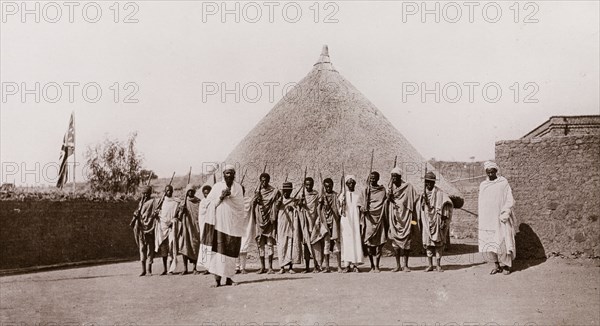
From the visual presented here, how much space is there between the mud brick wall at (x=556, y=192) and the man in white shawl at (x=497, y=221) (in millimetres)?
428

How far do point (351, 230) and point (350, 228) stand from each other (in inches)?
1.6

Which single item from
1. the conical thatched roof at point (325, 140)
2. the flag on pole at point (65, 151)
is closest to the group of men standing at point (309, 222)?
the conical thatched roof at point (325, 140)

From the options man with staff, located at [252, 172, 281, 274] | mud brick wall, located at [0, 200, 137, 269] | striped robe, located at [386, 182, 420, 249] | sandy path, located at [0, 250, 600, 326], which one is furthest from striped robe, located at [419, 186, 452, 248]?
mud brick wall, located at [0, 200, 137, 269]

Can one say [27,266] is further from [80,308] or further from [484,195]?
[484,195]

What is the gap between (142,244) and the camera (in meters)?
11.2

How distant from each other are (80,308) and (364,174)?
24.7 feet

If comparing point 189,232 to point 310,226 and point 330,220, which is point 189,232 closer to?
point 310,226

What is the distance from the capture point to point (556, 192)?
9.38m

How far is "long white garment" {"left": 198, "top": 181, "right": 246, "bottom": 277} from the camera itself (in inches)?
356

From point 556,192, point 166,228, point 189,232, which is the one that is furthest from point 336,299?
point 166,228

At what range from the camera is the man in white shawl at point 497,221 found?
8.93 metres

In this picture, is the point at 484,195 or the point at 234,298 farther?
the point at 484,195

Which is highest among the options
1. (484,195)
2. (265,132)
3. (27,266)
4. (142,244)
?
(265,132)

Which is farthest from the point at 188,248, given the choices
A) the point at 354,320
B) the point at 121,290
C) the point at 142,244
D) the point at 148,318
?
the point at 354,320
